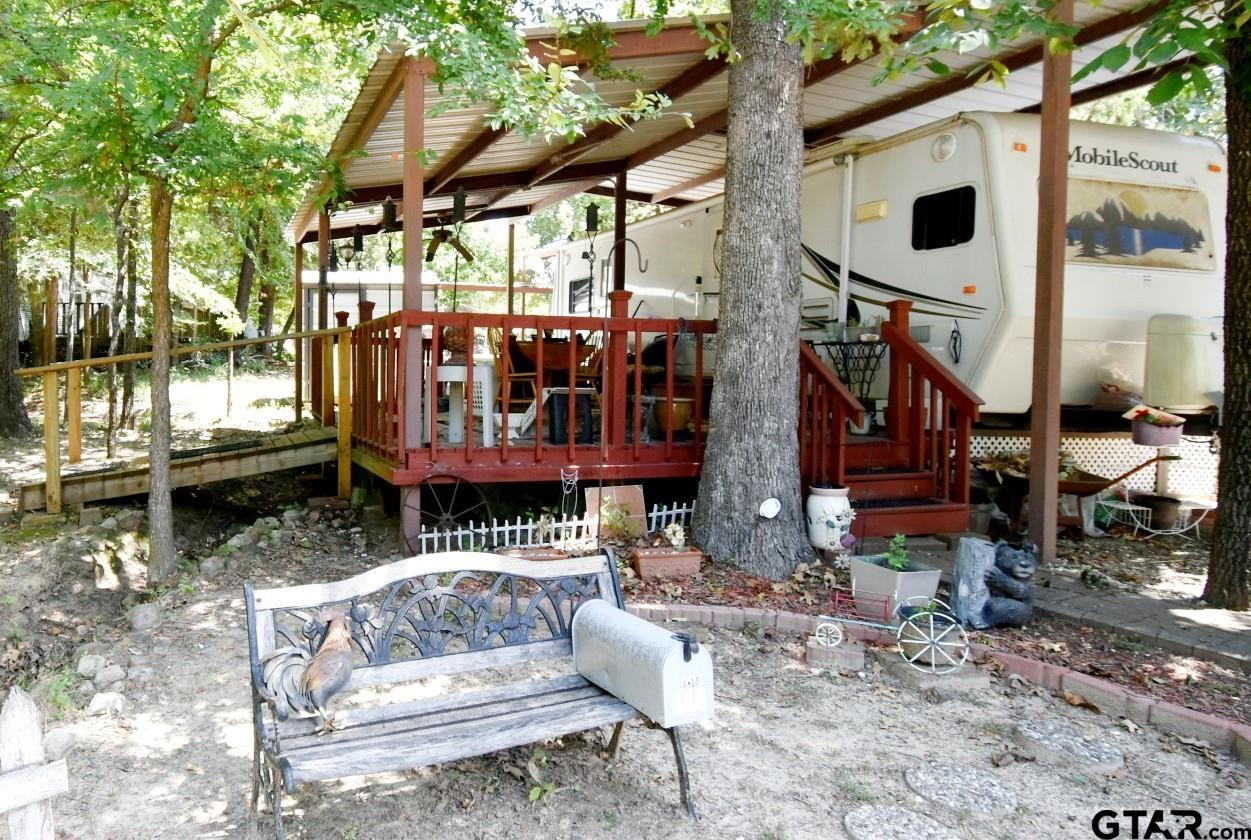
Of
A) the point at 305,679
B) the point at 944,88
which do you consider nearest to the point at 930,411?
the point at 944,88

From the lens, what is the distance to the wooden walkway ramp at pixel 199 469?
23.0 ft

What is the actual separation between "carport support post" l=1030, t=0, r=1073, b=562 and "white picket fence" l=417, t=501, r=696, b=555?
2.33 m

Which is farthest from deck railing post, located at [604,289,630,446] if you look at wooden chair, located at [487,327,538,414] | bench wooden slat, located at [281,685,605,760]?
bench wooden slat, located at [281,685,605,760]

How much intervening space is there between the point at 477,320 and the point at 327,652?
11.4 ft

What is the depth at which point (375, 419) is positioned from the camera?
671 cm

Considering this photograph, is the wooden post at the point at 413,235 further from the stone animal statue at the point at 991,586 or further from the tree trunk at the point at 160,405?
the stone animal statue at the point at 991,586

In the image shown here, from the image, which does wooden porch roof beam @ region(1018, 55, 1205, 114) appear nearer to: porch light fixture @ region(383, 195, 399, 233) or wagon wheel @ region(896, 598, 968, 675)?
wagon wheel @ region(896, 598, 968, 675)

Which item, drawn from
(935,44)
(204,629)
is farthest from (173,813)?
(935,44)

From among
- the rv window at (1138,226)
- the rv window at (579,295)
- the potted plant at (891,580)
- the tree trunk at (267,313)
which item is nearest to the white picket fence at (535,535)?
the potted plant at (891,580)

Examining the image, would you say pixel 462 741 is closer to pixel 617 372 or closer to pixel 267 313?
pixel 617 372

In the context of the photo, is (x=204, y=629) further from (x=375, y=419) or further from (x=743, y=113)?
(x=743, y=113)

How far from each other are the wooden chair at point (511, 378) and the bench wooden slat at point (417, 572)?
2719 millimetres

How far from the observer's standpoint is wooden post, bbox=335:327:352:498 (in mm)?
7570

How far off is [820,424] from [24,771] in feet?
16.2
